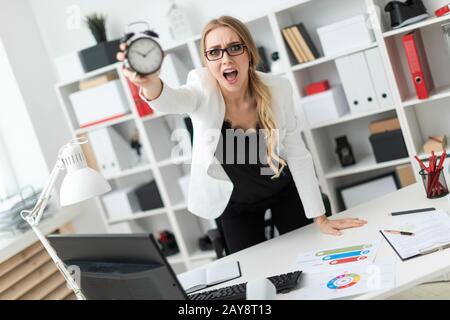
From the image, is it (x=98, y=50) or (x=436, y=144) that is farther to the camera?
(x=98, y=50)

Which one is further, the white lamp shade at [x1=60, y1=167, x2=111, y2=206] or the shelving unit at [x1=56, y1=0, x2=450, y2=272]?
the shelving unit at [x1=56, y1=0, x2=450, y2=272]

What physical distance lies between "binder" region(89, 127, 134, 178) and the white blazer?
66.8 inches

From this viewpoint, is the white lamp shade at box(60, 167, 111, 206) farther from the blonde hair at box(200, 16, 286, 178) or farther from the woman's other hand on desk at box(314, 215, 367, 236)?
the woman's other hand on desk at box(314, 215, 367, 236)

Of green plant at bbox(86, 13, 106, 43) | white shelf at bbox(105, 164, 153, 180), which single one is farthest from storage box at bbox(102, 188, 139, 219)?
green plant at bbox(86, 13, 106, 43)

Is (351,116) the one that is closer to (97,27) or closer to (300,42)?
(300,42)

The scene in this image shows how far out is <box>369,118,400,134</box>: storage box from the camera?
10.8 ft

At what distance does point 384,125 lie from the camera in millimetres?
3340

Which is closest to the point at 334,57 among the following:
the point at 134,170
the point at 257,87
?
the point at 257,87

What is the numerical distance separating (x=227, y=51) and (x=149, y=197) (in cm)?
202

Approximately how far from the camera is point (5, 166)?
12.3 feet

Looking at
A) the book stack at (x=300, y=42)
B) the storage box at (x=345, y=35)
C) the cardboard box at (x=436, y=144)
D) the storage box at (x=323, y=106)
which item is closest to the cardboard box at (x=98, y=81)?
the book stack at (x=300, y=42)

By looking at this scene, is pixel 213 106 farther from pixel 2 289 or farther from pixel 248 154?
pixel 2 289

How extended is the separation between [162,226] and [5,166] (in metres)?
1.29

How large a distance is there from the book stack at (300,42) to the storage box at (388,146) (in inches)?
26.1
